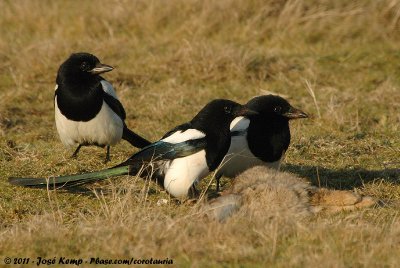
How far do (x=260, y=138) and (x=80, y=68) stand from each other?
1642 mm

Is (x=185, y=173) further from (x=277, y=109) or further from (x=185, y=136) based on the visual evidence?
(x=277, y=109)

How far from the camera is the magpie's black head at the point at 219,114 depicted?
5.47m

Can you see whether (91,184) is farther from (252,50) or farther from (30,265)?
(252,50)

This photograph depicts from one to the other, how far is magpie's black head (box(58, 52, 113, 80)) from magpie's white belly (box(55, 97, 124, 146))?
284 mm

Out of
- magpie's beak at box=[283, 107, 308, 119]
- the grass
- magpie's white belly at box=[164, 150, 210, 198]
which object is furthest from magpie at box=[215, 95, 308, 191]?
the grass

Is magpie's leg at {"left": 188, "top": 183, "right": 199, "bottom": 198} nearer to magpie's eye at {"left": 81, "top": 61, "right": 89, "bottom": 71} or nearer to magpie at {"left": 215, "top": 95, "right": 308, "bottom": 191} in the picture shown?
magpie at {"left": 215, "top": 95, "right": 308, "bottom": 191}

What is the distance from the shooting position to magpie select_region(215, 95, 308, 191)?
5746 millimetres

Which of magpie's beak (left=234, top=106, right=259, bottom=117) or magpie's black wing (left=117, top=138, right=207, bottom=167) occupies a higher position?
magpie's beak (left=234, top=106, right=259, bottom=117)

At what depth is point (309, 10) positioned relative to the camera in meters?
9.70

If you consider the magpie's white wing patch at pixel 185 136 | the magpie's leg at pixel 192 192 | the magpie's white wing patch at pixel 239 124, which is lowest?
the magpie's leg at pixel 192 192

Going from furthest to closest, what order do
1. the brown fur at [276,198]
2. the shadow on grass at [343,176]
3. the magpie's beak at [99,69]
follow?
the magpie's beak at [99,69], the shadow on grass at [343,176], the brown fur at [276,198]

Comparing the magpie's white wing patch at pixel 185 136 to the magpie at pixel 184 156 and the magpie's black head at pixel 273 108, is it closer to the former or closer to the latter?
the magpie at pixel 184 156

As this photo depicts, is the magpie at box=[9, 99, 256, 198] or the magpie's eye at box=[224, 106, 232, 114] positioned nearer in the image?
the magpie at box=[9, 99, 256, 198]

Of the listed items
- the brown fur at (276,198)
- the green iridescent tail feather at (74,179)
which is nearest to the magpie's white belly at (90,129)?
the green iridescent tail feather at (74,179)
